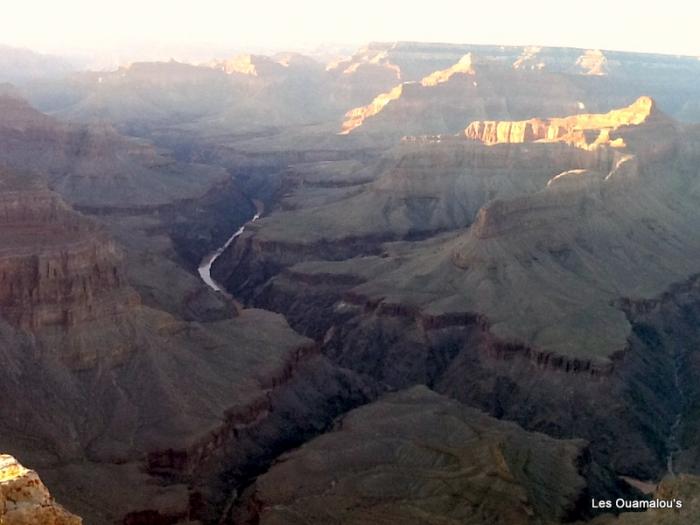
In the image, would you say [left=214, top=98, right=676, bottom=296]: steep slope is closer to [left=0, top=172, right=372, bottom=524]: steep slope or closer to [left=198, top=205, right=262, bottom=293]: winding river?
[left=198, top=205, right=262, bottom=293]: winding river

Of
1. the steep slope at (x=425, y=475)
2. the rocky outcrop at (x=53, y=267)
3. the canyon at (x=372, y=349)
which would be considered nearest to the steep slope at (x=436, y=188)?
the canyon at (x=372, y=349)

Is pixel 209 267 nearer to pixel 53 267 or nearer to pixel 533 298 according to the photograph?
pixel 533 298

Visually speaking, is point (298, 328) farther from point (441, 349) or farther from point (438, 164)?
point (438, 164)

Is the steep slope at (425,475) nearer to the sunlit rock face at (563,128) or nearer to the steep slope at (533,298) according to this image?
the steep slope at (533,298)

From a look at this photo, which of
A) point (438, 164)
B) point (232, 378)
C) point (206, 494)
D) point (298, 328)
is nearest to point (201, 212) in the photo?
point (438, 164)

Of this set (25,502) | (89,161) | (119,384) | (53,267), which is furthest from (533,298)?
(89,161)
